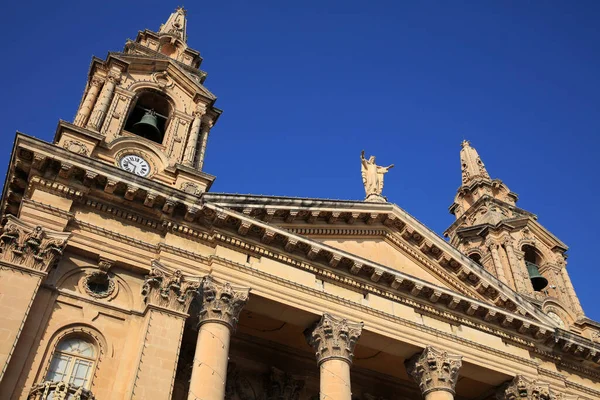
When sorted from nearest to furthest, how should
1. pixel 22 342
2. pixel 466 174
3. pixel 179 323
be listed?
pixel 22 342
pixel 179 323
pixel 466 174

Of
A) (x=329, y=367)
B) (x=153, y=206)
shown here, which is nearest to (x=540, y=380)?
(x=329, y=367)

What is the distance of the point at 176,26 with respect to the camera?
1057 inches

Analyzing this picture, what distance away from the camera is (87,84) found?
21000mm

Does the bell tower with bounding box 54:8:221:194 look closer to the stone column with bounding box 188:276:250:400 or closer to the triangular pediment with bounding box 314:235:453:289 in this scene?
the stone column with bounding box 188:276:250:400

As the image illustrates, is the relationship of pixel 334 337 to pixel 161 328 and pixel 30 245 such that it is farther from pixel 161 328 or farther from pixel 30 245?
pixel 30 245

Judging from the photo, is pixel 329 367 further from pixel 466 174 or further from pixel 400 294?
pixel 466 174

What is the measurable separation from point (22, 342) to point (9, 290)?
3.90 feet

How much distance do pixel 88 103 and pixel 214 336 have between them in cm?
919

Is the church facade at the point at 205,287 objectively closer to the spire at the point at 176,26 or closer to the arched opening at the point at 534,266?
the spire at the point at 176,26

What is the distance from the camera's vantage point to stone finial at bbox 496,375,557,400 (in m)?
18.5

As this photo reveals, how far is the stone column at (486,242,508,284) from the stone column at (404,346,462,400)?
10693 mm

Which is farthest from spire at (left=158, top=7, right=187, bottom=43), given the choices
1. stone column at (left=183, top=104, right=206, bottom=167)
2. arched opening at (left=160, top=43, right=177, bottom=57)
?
stone column at (left=183, top=104, right=206, bottom=167)

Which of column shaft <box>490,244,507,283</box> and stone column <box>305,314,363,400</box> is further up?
column shaft <box>490,244,507,283</box>

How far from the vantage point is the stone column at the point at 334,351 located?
609 inches
